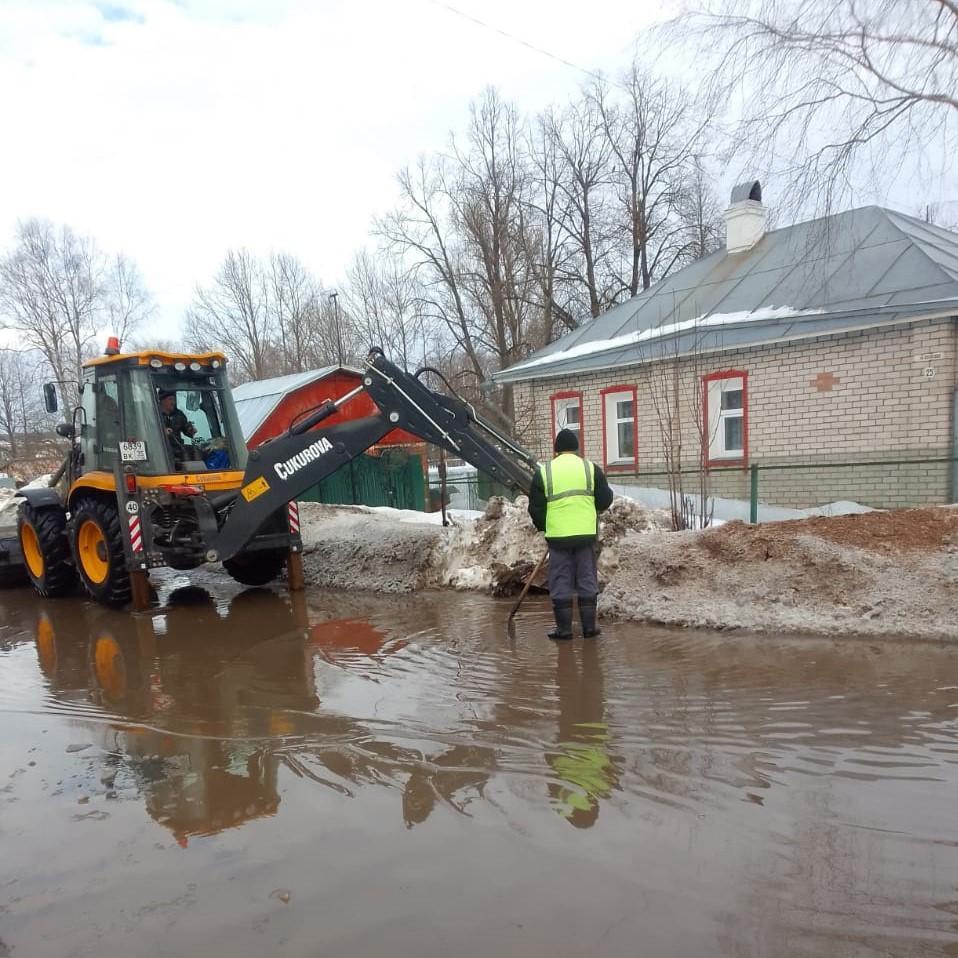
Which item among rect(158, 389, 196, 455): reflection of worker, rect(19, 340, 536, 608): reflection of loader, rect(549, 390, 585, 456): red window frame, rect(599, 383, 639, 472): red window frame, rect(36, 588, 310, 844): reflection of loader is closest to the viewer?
rect(36, 588, 310, 844): reflection of loader

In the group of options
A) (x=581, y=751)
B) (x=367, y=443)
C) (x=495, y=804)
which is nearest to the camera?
(x=495, y=804)

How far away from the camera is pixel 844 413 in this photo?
11.7 meters

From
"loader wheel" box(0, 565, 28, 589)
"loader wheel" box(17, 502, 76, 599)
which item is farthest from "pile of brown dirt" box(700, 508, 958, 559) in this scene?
"loader wheel" box(0, 565, 28, 589)

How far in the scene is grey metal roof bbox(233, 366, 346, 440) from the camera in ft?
75.0

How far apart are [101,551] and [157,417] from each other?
1.76 meters

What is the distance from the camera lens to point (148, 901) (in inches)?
106

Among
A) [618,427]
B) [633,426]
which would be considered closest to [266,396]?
[618,427]

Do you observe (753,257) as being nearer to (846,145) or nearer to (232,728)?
(846,145)

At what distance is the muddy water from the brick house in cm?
478

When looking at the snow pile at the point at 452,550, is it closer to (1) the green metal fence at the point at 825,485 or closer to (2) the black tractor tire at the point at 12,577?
(1) the green metal fence at the point at 825,485

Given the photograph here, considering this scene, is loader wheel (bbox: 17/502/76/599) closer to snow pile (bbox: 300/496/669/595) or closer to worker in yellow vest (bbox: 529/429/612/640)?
snow pile (bbox: 300/496/669/595)

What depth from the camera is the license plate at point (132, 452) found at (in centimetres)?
794

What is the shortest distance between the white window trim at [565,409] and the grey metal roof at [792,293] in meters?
0.69

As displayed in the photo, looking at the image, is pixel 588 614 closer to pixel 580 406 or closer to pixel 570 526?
pixel 570 526
